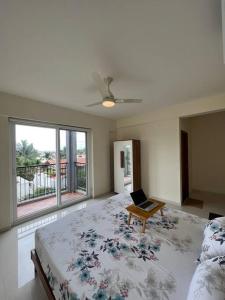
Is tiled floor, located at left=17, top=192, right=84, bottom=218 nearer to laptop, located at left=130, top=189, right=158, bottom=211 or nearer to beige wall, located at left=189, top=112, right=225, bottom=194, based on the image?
laptop, located at left=130, top=189, right=158, bottom=211

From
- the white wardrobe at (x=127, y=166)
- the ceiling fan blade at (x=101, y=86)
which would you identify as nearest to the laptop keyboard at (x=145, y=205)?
the ceiling fan blade at (x=101, y=86)

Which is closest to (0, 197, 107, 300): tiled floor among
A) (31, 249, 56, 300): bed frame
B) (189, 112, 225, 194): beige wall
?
(31, 249, 56, 300): bed frame

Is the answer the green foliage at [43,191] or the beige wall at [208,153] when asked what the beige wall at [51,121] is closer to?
the green foliage at [43,191]

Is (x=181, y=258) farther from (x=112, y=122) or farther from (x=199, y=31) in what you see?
(x=112, y=122)

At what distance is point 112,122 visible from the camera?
4969 mm

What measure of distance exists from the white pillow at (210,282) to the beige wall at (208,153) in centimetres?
439

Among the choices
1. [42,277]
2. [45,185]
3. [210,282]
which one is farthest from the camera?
[45,185]

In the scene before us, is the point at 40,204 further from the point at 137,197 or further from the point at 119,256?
the point at 119,256

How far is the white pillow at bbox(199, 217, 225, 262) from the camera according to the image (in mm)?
1084

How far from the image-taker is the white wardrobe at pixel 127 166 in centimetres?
422

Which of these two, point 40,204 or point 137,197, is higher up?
point 137,197

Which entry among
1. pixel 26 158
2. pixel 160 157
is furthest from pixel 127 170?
pixel 26 158

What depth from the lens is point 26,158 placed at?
3.32 meters

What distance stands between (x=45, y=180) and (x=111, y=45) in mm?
3647
